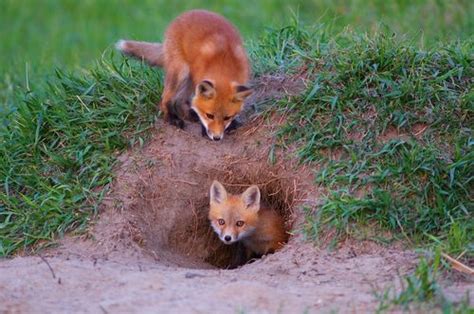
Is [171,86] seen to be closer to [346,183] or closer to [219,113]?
[219,113]

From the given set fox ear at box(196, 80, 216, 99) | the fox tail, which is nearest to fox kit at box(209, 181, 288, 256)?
fox ear at box(196, 80, 216, 99)

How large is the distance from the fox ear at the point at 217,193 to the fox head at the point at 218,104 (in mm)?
405

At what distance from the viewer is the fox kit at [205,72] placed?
863cm

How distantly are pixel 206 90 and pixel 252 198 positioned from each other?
41.4 inches

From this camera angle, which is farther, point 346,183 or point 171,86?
point 171,86

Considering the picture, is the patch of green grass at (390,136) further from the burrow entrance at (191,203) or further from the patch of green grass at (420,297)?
the patch of green grass at (420,297)

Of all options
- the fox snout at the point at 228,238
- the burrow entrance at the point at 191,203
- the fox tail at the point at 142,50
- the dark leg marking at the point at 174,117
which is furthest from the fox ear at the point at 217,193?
the fox tail at the point at 142,50

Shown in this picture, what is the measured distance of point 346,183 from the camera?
8.01m

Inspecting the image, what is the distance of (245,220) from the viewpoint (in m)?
8.86

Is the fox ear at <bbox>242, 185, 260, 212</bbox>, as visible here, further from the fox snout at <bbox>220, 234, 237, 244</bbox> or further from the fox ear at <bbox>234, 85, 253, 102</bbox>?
the fox ear at <bbox>234, 85, 253, 102</bbox>

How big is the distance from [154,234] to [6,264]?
4.61 feet

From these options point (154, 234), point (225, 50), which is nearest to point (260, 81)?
point (225, 50)

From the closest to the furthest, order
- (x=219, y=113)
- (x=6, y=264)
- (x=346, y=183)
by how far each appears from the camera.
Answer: (x=6, y=264), (x=346, y=183), (x=219, y=113)

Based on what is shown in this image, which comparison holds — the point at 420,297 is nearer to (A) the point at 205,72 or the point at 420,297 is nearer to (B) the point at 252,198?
(B) the point at 252,198
